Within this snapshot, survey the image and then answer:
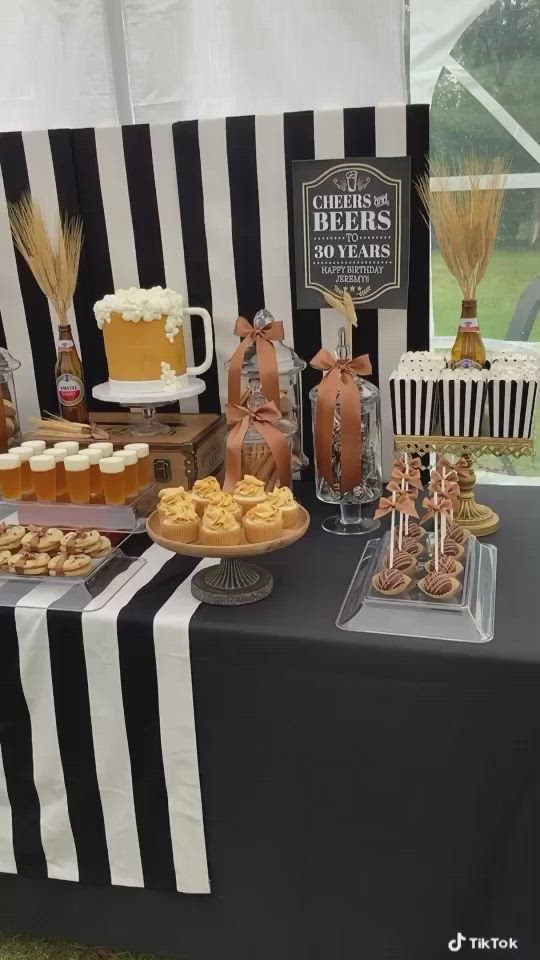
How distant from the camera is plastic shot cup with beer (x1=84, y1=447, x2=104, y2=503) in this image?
1.57 m

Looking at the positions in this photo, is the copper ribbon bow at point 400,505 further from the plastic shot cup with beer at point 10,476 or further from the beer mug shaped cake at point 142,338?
the plastic shot cup with beer at point 10,476

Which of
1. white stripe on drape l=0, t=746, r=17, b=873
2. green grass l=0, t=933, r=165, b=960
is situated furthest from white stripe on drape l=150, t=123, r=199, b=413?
green grass l=0, t=933, r=165, b=960

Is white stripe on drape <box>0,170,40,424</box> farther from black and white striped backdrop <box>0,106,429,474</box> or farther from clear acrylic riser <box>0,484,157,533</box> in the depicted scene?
clear acrylic riser <box>0,484,157,533</box>

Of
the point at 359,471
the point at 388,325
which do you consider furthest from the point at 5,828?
the point at 388,325

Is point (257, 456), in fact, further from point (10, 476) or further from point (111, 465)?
point (10, 476)

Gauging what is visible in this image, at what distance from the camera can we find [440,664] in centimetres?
114

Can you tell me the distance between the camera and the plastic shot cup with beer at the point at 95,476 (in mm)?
1565

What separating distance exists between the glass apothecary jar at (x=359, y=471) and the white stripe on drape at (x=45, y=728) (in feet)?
1.79

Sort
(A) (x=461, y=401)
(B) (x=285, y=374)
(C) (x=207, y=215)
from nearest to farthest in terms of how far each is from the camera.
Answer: (A) (x=461, y=401) < (B) (x=285, y=374) < (C) (x=207, y=215)

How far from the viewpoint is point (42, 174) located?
6.32 ft

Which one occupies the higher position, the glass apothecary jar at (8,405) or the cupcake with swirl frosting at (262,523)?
the glass apothecary jar at (8,405)

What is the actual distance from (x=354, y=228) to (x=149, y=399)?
60 centimetres

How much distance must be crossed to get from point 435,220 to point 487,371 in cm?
35

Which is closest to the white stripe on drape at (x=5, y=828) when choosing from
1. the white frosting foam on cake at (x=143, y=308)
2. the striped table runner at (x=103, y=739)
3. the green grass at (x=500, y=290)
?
the striped table runner at (x=103, y=739)
